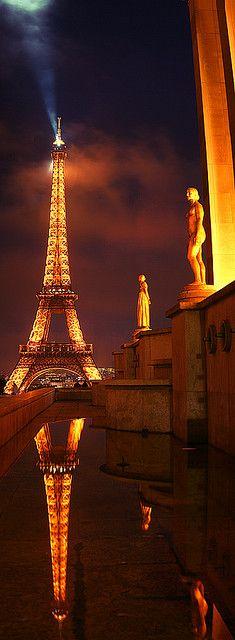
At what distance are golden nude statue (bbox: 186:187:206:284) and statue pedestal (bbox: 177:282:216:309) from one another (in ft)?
0.80

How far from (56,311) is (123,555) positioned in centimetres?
7511

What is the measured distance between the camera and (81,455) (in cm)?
1016

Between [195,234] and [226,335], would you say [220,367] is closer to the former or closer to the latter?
[226,335]

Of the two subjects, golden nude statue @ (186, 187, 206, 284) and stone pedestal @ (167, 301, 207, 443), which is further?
golden nude statue @ (186, 187, 206, 284)

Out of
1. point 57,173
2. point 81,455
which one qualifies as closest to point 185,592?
point 81,455

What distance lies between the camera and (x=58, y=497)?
6426mm

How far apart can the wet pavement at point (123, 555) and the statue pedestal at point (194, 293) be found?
4.95 meters

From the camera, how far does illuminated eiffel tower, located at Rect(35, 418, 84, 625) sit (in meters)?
3.61

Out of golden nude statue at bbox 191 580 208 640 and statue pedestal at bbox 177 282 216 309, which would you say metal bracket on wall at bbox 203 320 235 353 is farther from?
golden nude statue at bbox 191 580 208 640

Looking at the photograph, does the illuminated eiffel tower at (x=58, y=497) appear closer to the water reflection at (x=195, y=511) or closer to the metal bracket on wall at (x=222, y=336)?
the water reflection at (x=195, y=511)

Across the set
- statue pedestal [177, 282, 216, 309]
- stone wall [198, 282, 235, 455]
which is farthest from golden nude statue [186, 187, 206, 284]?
stone wall [198, 282, 235, 455]

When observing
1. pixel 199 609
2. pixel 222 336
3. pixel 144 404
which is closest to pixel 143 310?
pixel 144 404

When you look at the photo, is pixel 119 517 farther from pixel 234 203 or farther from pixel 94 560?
pixel 234 203

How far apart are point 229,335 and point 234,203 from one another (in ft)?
30.6
